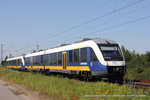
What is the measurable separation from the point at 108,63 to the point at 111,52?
43.6 inches

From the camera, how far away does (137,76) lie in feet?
70.5

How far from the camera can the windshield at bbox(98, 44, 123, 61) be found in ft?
47.6

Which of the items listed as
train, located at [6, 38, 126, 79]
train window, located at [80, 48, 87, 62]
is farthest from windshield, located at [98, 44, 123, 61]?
train window, located at [80, 48, 87, 62]

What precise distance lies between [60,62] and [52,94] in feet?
38.9

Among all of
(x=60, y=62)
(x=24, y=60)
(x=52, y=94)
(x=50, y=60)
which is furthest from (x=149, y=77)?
(x=24, y=60)

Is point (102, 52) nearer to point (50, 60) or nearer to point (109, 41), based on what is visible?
point (109, 41)

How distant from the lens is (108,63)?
1420 cm

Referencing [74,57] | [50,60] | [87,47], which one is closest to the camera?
[87,47]

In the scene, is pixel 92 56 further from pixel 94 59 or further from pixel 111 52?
pixel 111 52

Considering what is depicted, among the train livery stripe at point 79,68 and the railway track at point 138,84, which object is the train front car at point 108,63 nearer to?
the train livery stripe at point 79,68

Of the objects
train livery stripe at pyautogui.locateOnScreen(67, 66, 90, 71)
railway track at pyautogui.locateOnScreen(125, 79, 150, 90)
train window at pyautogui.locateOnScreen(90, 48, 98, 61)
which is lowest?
railway track at pyautogui.locateOnScreen(125, 79, 150, 90)

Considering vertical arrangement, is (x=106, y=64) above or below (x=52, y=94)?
above

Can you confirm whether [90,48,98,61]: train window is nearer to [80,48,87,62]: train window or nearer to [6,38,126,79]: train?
[6,38,126,79]: train

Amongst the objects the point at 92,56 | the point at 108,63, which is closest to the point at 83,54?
the point at 92,56
